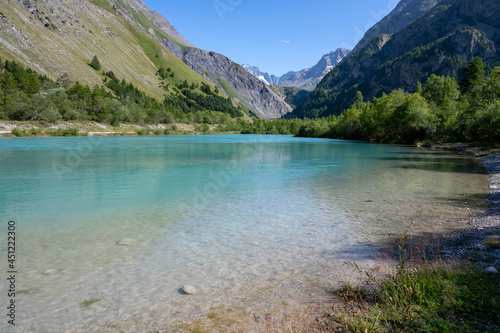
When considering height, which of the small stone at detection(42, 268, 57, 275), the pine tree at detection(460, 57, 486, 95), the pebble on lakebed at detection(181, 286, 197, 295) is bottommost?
the small stone at detection(42, 268, 57, 275)

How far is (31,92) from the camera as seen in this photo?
126125 mm

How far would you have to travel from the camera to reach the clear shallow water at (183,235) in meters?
7.33

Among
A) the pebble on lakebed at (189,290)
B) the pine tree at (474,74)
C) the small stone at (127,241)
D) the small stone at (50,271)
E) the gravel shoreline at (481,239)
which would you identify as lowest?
the small stone at (127,241)

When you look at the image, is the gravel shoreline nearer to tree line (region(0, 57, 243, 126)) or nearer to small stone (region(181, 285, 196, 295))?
small stone (region(181, 285, 196, 295))

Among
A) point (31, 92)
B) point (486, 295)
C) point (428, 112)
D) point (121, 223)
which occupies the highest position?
point (31, 92)

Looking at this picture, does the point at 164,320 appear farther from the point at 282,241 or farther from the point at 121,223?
the point at 121,223

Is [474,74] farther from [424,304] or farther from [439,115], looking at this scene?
[424,304]

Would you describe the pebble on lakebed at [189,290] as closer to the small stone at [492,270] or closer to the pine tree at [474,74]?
the small stone at [492,270]

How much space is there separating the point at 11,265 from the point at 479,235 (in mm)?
16748

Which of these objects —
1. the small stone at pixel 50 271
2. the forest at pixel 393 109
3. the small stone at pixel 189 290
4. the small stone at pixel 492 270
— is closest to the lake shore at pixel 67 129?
the forest at pixel 393 109

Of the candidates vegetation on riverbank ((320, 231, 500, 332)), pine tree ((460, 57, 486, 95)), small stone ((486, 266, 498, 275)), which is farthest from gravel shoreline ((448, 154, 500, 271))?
pine tree ((460, 57, 486, 95))

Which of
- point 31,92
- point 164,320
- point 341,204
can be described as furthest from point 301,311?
point 31,92

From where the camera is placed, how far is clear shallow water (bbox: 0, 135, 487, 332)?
733 cm

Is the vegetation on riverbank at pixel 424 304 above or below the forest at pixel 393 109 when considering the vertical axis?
below
